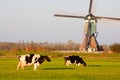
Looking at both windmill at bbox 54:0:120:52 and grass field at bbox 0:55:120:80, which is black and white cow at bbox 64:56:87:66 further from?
windmill at bbox 54:0:120:52

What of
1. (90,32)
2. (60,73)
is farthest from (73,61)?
(90,32)

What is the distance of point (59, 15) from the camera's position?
84.8 metres

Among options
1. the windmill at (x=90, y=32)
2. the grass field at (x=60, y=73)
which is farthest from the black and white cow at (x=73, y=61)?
the windmill at (x=90, y=32)

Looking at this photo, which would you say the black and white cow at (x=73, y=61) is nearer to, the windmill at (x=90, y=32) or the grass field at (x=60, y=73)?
the grass field at (x=60, y=73)

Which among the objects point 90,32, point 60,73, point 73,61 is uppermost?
point 90,32

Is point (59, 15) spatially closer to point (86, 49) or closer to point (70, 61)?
point (86, 49)

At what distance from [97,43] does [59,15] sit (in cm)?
949

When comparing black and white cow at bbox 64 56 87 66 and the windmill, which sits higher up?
the windmill

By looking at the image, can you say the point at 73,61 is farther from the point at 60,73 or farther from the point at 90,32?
the point at 90,32

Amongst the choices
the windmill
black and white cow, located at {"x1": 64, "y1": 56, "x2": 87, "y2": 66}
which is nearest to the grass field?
black and white cow, located at {"x1": 64, "y1": 56, "x2": 87, "y2": 66}

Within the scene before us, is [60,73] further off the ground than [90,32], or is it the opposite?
Answer: [90,32]

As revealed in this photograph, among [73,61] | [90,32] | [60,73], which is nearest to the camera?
[60,73]

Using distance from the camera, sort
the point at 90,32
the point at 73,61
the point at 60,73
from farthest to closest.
A: the point at 90,32 < the point at 73,61 < the point at 60,73

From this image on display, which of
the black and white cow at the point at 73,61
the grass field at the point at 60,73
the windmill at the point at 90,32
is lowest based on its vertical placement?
the grass field at the point at 60,73
